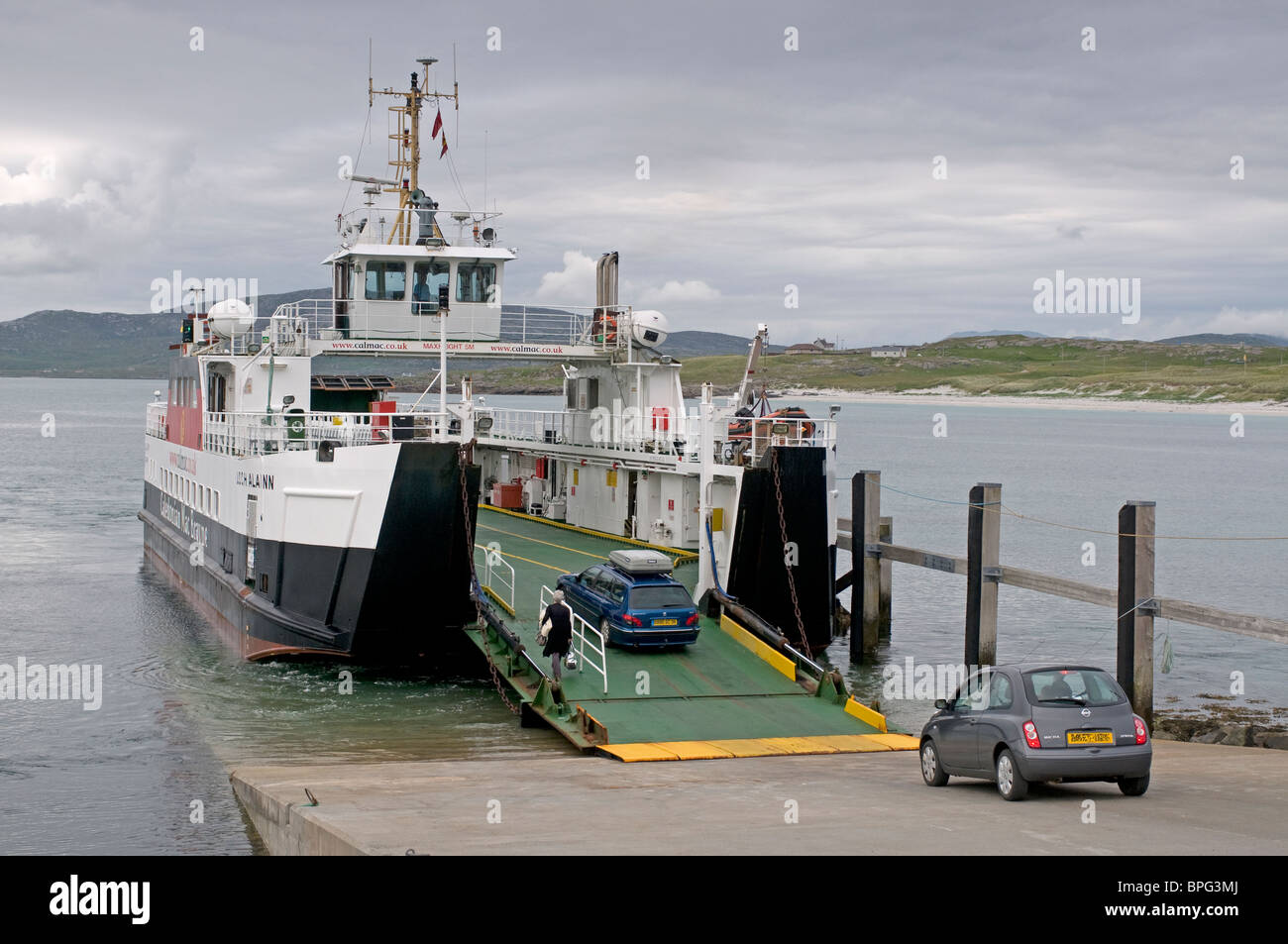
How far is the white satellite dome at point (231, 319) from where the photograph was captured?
31453 mm

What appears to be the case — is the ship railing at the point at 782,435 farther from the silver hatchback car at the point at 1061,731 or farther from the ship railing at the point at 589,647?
the silver hatchback car at the point at 1061,731

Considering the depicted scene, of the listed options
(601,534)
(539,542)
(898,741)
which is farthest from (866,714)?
(601,534)

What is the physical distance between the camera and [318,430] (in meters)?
25.8

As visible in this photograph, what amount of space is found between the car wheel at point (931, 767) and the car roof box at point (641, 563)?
7162 millimetres

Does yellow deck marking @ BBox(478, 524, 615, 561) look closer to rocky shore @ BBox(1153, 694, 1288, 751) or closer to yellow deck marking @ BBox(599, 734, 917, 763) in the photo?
yellow deck marking @ BBox(599, 734, 917, 763)

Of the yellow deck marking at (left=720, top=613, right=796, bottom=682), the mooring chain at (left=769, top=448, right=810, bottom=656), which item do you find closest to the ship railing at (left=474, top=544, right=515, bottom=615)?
the yellow deck marking at (left=720, top=613, right=796, bottom=682)

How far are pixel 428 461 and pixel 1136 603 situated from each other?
12153 millimetres

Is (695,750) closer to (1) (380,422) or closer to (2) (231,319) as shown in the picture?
(1) (380,422)

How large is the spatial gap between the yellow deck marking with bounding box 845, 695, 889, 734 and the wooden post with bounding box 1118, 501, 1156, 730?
14.3ft

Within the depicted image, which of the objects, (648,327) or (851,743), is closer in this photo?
(851,743)

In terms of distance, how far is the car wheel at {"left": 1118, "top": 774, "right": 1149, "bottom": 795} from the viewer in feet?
45.4

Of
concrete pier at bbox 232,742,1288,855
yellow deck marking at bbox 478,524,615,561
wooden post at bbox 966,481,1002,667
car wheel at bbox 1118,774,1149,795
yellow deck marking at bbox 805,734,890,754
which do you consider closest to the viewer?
concrete pier at bbox 232,742,1288,855
